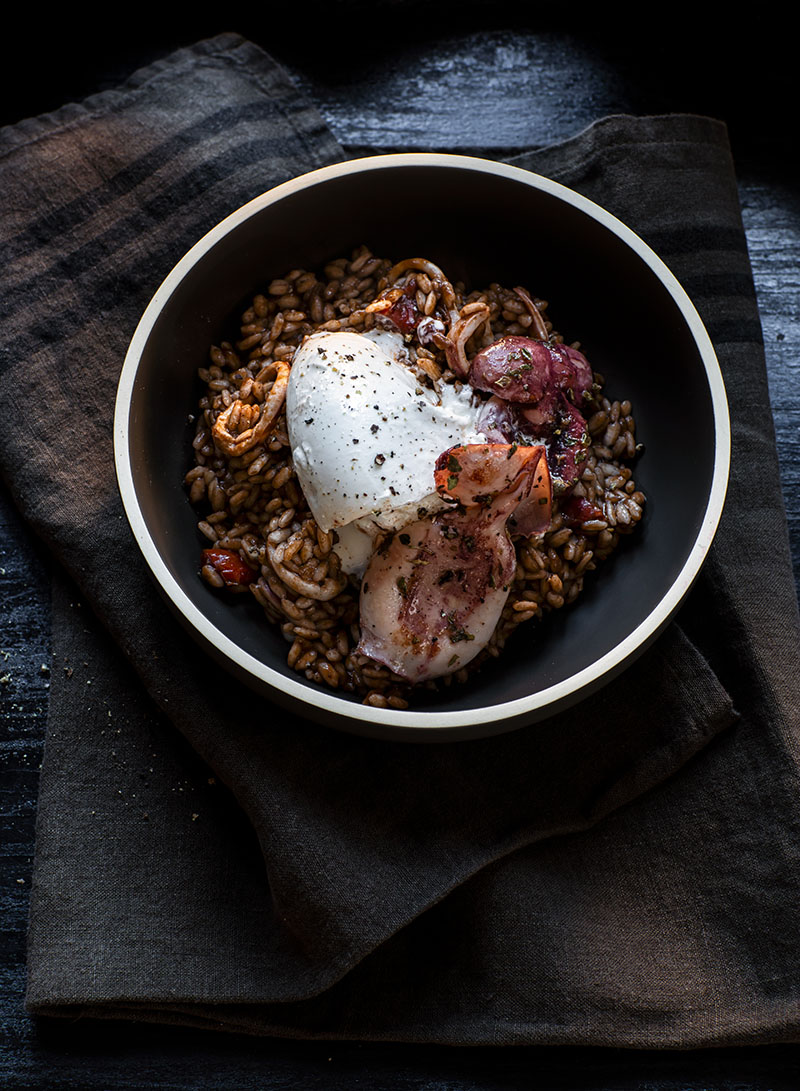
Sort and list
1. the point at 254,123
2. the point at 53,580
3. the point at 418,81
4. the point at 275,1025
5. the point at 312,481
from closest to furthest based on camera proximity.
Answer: the point at 312,481 < the point at 275,1025 < the point at 53,580 < the point at 254,123 < the point at 418,81

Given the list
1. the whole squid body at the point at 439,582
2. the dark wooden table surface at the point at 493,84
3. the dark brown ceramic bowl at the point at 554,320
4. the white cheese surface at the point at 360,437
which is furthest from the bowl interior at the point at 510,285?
the dark wooden table surface at the point at 493,84

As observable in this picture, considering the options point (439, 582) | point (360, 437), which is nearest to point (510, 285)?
point (360, 437)

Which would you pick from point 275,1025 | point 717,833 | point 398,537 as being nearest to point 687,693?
point 717,833

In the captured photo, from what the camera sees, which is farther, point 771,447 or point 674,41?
point 674,41

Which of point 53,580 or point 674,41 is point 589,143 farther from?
point 53,580

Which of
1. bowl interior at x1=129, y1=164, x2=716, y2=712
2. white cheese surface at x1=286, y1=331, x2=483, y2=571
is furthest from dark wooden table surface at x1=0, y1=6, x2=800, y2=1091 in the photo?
white cheese surface at x1=286, y1=331, x2=483, y2=571

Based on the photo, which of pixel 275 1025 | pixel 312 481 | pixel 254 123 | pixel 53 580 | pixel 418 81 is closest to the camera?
pixel 312 481

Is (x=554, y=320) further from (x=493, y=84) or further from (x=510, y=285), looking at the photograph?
(x=493, y=84)
